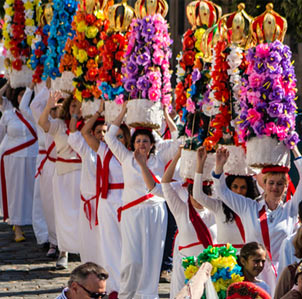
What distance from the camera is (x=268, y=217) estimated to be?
7.72 metres

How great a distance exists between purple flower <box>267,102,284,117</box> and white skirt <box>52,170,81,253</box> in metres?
4.65

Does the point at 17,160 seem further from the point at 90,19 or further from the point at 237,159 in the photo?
the point at 237,159

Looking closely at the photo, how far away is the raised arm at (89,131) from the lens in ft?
33.7

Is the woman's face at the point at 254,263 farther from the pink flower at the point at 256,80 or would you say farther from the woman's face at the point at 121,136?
the woman's face at the point at 121,136

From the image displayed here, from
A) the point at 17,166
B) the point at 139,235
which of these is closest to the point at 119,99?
the point at 139,235

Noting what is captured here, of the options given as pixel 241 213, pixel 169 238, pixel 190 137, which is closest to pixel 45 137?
pixel 169 238

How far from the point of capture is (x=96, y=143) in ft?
33.9

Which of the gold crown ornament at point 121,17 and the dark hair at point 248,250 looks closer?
the dark hair at point 248,250

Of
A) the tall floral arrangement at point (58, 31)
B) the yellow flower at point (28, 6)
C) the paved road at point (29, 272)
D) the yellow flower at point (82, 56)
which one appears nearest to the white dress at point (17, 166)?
the paved road at point (29, 272)

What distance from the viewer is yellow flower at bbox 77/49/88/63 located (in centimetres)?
1052

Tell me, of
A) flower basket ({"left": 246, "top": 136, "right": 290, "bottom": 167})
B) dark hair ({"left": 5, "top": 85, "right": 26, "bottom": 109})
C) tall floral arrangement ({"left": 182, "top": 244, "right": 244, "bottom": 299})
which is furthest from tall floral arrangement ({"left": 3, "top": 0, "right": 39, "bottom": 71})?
tall floral arrangement ({"left": 182, "top": 244, "right": 244, "bottom": 299})

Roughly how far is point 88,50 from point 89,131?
93 centimetres

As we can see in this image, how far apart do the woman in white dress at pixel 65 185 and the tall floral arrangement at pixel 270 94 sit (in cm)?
409

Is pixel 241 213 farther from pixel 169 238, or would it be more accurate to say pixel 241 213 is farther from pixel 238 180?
pixel 169 238
